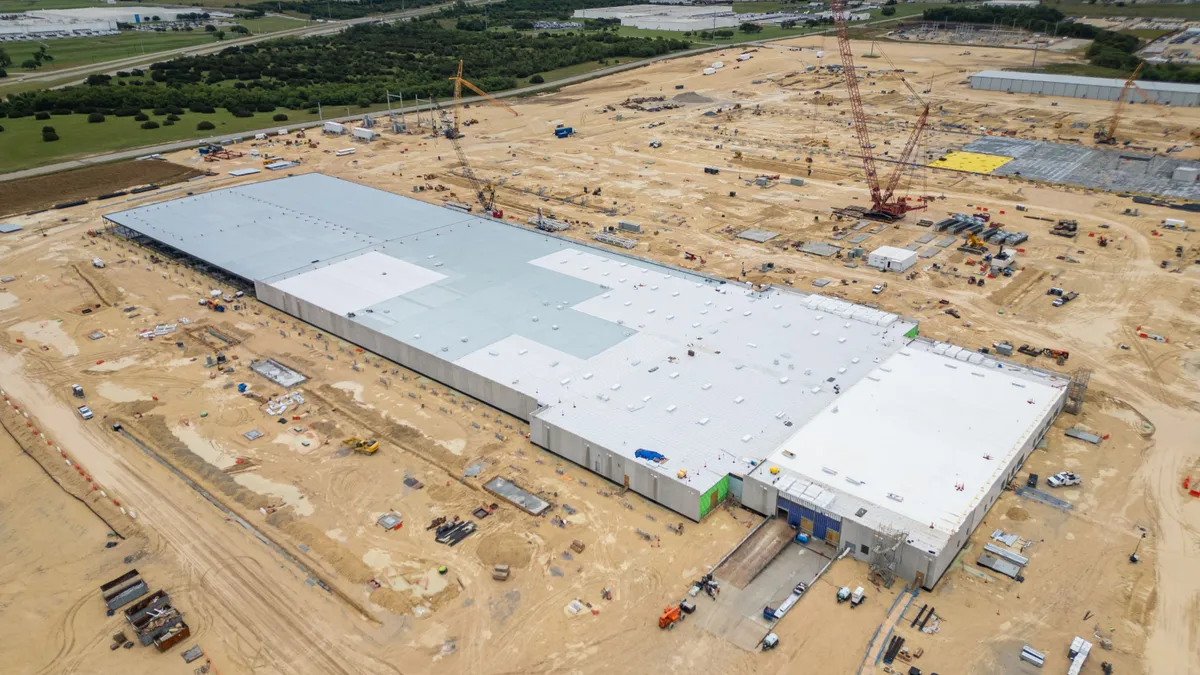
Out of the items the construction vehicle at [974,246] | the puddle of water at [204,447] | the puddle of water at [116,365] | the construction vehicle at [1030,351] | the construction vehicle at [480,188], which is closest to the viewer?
the puddle of water at [204,447]

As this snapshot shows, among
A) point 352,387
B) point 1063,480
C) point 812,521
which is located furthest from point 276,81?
point 1063,480

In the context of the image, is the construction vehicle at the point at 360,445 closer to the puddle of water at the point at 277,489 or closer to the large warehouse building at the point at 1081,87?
the puddle of water at the point at 277,489

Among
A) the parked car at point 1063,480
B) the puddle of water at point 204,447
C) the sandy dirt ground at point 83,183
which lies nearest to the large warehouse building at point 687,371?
the parked car at point 1063,480

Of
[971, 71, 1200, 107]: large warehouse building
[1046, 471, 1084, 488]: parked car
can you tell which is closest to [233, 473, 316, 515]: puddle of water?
[1046, 471, 1084, 488]: parked car

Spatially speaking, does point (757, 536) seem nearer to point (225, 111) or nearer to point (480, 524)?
point (480, 524)

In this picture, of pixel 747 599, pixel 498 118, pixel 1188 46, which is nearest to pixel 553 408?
pixel 747 599

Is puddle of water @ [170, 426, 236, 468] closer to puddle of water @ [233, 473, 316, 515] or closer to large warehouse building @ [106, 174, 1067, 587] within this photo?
puddle of water @ [233, 473, 316, 515]
